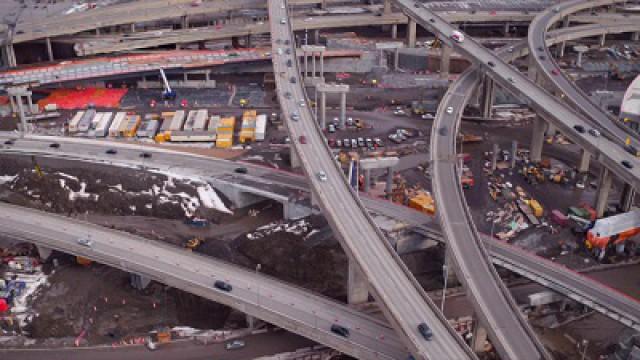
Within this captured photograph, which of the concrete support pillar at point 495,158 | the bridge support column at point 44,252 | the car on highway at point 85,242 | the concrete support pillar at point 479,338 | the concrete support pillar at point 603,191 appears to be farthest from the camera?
the concrete support pillar at point 495,158

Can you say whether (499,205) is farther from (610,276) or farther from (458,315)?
(458,315)

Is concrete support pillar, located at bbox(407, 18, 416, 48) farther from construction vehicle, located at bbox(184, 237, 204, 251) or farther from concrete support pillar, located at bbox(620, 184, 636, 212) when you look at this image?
construction vehicle, located at bbox(184, 237, 204, 251)

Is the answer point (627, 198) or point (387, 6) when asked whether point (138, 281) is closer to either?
point (627, 198)

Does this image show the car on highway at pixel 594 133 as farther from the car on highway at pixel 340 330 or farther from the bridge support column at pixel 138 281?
the bridge support column at pixel 138 281

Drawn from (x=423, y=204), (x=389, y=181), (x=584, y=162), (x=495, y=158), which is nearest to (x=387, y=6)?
(x=495, y=158)

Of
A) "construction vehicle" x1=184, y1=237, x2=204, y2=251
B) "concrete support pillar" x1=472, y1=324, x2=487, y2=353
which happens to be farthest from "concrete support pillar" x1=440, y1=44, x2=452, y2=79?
"concrete support pillar" x1=472, y1=324, x2=487, y2=353

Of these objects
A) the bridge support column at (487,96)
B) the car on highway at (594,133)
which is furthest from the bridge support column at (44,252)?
the bridge support column at (487,96)
